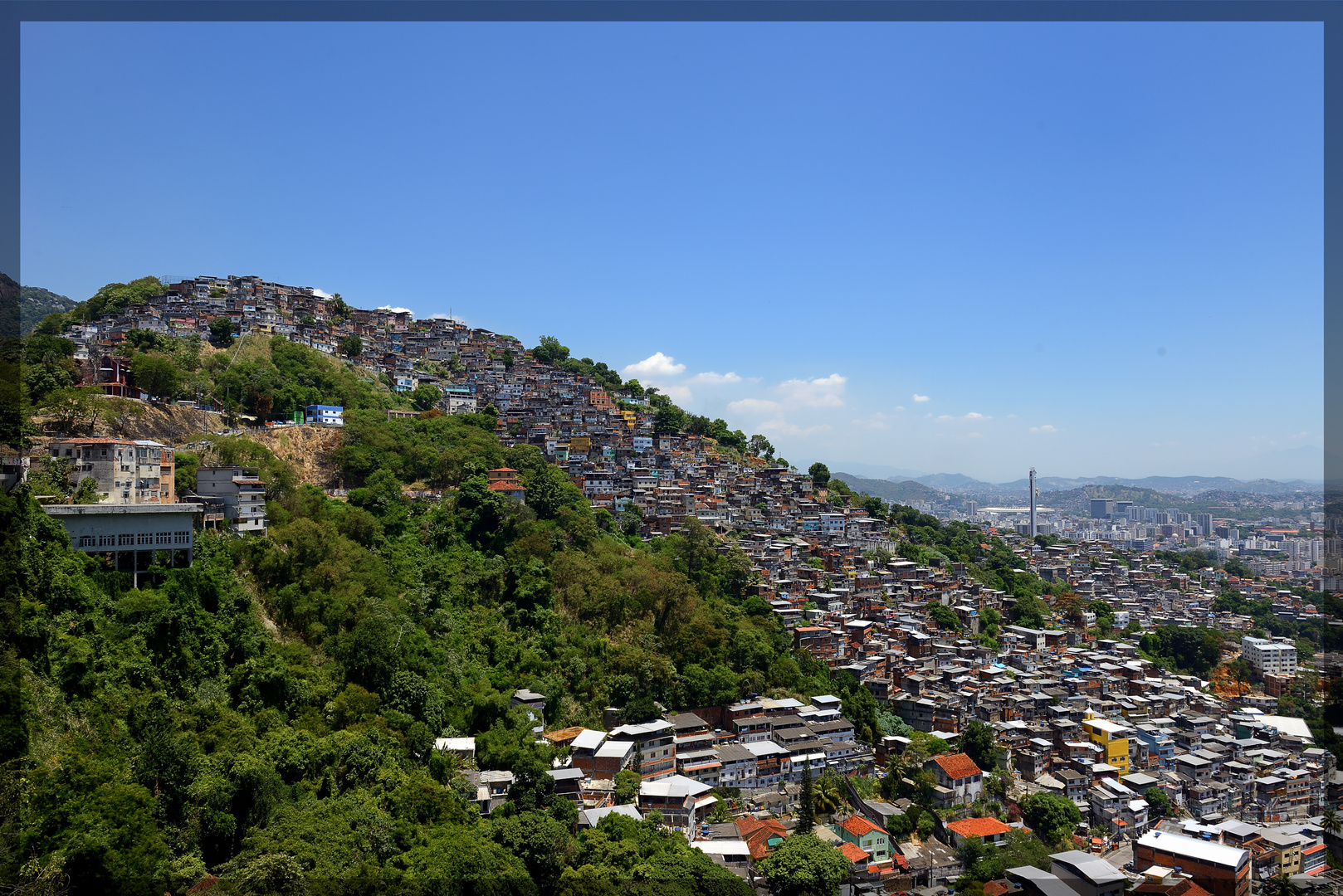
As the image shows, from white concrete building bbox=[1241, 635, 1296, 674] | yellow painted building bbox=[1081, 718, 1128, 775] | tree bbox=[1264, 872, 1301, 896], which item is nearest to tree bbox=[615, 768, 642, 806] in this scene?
tree bbox=[1264, 872, 1301, 896]

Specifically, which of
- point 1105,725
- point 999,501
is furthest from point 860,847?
point 999,501

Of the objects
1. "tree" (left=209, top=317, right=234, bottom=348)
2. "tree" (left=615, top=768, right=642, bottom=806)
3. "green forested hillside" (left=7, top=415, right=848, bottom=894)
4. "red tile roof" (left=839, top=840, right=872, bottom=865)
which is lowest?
"red tile roof" (left=839, top=840, right=872, bottom=865)

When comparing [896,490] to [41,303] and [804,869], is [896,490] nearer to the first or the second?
[41,303]

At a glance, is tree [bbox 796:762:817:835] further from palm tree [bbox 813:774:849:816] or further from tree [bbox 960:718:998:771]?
tree [bbox 960:718:998:771]

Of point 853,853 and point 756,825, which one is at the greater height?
point 756,825

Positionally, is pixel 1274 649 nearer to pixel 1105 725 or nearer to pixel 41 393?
pixel 1105 725

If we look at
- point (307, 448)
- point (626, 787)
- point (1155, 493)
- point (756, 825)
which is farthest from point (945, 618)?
point (1155, 493)

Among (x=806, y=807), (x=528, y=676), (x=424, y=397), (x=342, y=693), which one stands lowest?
(x=806, y=807)
